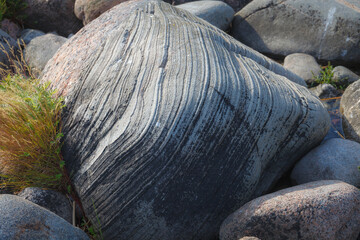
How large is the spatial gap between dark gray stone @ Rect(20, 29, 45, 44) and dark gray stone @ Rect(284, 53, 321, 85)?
4.84m

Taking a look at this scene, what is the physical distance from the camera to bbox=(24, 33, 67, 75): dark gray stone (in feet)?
19.9

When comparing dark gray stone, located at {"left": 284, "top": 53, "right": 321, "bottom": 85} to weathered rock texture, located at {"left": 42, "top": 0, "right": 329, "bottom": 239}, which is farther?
dark gray stone, located at {"left": 284, "top": 53, "right": 321, "bottom": 85}

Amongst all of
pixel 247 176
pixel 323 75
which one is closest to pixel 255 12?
pixel 323 75

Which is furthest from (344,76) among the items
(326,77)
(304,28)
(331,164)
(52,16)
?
(52,16)

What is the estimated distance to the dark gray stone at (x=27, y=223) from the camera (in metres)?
2.26

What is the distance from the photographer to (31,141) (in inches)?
132

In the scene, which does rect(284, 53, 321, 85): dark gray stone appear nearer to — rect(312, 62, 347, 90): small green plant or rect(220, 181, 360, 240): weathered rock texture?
rect(312, 62, 347, 90): small green plant

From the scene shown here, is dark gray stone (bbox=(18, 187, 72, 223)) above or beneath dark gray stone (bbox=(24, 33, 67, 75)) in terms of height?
beneath

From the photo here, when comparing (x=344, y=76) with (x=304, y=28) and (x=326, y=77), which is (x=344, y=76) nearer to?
(x=326, y=77)

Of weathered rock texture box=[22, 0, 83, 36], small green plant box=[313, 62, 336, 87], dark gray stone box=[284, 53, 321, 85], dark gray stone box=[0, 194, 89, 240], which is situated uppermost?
weathered rock texture box=[22, 0, 83, 36]

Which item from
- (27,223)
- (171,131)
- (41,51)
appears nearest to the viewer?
(27,223)

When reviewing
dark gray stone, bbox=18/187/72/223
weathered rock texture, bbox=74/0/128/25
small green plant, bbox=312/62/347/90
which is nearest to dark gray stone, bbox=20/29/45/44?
weathered rock texture, bbox=74/0/128/25

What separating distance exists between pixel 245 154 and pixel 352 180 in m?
1.26

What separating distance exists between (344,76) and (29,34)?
232 inches
